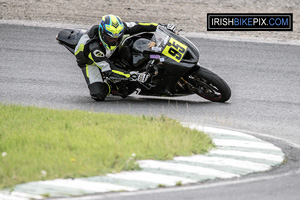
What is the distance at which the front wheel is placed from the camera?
39.5ft

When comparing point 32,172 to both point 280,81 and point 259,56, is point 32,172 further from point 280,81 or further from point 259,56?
point 259,56

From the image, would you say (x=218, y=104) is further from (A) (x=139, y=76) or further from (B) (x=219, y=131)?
(B) (x=219, y=131)

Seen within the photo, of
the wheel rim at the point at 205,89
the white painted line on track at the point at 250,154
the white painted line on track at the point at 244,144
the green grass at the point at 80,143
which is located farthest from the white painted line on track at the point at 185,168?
the wheel rim at the point at 205,89

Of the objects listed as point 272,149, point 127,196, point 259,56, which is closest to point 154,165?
point 127,196

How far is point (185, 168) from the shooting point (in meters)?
8.06

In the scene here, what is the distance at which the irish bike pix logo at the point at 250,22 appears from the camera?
2000 cm

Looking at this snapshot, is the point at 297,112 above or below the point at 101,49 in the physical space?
below

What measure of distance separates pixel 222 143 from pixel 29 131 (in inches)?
101

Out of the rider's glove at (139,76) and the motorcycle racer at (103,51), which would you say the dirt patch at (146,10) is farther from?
the rider's glove at (139,76)

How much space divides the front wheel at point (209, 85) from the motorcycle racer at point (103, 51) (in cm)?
87

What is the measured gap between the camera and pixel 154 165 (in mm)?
8086

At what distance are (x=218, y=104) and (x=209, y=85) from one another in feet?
1.30

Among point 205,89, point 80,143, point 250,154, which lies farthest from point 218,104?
point 80,143

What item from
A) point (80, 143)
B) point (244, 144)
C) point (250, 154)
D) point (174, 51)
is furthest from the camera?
point (174, 51)
